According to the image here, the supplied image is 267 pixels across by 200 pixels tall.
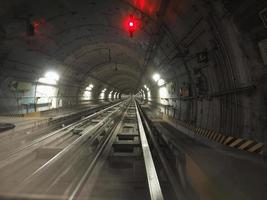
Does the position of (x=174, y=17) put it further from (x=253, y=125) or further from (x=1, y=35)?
(x=1, y=35)

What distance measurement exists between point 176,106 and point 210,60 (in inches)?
227

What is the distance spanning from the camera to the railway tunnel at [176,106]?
14.2ft

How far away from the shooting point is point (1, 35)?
320 inches

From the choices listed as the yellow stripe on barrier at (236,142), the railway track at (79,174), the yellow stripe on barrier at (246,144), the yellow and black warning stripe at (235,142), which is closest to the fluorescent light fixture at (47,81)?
the railway track at (79,174)

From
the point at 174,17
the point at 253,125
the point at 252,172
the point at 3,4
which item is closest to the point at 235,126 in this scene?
the point at 253,125

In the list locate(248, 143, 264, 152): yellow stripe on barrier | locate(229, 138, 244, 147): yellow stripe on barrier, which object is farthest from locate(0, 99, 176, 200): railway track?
locate(248, 143, 264, 152): yellow stripe on barrier

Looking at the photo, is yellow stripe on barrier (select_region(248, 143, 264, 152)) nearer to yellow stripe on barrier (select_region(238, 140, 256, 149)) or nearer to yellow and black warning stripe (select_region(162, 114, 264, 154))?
yellow and black warning stripe (select_region(162, 114, 264, 154))

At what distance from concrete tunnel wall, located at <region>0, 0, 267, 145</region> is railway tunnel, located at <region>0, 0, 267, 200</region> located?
0.03 metres

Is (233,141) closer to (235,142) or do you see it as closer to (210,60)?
(235,142)

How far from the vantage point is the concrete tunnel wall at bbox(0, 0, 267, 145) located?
466 cm

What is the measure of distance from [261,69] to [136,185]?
4.14m

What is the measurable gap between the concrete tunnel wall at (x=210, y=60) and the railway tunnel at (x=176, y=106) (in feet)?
0.10

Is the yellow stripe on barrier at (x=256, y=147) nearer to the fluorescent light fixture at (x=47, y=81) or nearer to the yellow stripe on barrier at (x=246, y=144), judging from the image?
the yellow stripe on barrier at (x=246, y=144)

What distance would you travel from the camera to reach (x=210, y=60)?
6445 mm
